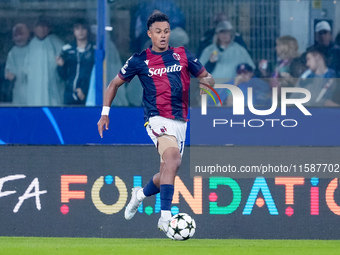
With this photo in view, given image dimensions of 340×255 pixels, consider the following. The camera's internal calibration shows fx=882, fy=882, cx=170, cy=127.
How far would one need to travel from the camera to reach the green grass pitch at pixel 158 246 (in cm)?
800

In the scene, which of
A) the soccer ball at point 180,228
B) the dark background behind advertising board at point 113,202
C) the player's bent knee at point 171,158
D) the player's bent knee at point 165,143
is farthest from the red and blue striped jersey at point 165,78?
the dark background behind advertising board at point 113,202

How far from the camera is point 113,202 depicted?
990 centimetres

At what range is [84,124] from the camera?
9992 millimetres

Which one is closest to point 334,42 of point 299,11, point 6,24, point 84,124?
point 299,11

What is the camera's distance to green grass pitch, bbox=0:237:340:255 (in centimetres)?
800

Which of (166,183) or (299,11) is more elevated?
(299,11)

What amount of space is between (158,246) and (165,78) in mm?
1620

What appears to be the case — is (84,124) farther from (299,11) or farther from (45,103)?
(299,11)

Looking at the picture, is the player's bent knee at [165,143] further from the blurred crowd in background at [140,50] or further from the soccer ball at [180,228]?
the blurred crowd in background at [140,50]

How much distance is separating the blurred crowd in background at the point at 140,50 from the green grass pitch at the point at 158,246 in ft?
5.29

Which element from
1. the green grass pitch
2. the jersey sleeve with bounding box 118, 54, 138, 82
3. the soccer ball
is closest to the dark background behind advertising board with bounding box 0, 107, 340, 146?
the green grass pitch

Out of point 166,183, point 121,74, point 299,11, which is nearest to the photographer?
point 166,183

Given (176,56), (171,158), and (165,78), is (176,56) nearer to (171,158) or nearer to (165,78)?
(165,78)

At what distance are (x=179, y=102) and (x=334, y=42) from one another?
2.30 m
